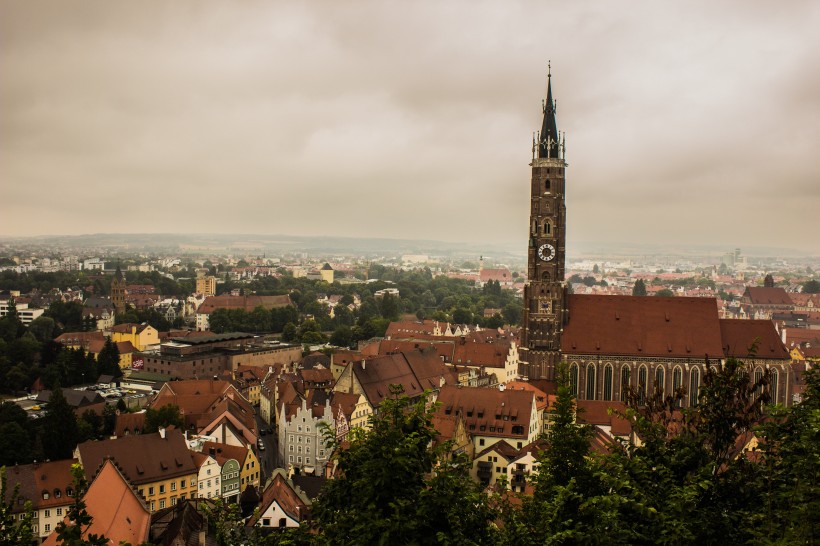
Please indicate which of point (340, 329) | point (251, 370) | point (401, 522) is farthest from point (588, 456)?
point (340, 329)

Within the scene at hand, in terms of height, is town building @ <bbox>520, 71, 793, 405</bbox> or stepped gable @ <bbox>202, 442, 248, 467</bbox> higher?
town building @ <bbox>520, 71, 793, 405</bbox>

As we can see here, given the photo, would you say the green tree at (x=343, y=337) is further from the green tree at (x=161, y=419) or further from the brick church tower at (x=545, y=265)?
the green tree at (x=161, y=419)

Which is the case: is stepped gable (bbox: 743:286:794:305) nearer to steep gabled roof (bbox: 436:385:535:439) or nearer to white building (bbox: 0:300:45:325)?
steep gabled roof (bbox: 436:385:535:439)

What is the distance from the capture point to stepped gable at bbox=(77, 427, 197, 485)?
149 feet

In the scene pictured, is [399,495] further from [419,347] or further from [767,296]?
[767,296]

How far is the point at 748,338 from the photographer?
221 ft

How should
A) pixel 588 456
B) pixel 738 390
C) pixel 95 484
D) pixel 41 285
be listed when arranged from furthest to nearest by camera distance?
pixel 41 285
pixel 95 484
pixel 588 456
pixel 738 390

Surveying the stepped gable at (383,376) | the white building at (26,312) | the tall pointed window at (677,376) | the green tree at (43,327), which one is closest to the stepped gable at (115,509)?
the stepped gable at (383,376)

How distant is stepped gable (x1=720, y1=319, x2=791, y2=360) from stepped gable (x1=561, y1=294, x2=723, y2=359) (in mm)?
989

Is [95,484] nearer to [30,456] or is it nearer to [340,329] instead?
[30,456]

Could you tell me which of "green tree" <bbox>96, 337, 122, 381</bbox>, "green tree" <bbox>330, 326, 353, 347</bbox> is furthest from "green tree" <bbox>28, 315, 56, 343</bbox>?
"green tree" <bbox>330, 326, 353, 347</bbox>

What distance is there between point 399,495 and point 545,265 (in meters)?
58.3

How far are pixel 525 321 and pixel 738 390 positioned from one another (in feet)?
183

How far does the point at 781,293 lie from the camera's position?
593 feet
